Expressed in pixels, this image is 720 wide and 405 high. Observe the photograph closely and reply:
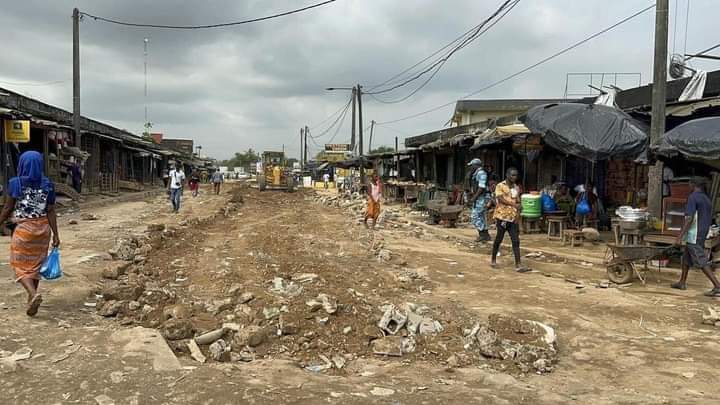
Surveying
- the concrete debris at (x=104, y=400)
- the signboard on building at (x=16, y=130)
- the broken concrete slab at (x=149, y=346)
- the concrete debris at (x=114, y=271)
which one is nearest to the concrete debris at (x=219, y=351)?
the broken concrete slab at (x=149, y=346)

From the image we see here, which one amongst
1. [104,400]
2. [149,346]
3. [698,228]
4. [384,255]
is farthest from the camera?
[384,255]

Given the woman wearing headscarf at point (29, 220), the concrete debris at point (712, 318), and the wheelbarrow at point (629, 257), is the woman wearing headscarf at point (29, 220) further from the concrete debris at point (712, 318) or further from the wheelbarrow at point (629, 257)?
the wheelbarrow at point (629, 257)

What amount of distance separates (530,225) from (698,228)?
20.7 ft

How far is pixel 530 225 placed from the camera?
13781 mm

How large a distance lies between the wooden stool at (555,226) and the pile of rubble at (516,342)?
7.28 m

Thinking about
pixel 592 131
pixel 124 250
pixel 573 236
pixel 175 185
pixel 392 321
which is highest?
pixel 592 131

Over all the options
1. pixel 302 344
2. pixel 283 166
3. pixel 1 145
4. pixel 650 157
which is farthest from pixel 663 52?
pixel 283 166

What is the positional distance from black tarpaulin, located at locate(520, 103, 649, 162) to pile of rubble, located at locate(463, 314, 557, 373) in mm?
5700

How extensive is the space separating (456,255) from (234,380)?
23.4 ft

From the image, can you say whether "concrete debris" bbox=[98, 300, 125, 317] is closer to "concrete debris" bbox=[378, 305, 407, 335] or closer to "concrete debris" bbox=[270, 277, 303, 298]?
"concrete debris" bbox=[270, 277, 303, 298]

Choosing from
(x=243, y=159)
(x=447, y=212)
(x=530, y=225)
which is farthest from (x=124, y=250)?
(x=243, y=159)

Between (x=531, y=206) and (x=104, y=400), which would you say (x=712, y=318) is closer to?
(x=104, y=400)

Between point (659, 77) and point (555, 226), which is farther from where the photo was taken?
point (555, 226)

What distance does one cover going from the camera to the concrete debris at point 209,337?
5129 millimetres
